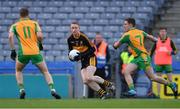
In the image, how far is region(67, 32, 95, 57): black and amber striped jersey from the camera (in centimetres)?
1623

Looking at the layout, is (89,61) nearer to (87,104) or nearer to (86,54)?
(86,54)

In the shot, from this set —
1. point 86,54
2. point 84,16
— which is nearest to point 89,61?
point 86,54

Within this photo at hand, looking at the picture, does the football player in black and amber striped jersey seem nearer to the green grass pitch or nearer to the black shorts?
the black shorts

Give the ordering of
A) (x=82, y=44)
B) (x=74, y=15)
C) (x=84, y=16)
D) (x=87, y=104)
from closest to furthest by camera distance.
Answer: (x=87, y=104)
(x=82, y=44)
(x=84, y=16)
(x=74, y=15)

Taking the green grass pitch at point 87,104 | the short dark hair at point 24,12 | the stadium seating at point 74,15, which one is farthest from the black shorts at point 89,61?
the stadium seating at point 74,15

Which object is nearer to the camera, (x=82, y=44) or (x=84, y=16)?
(x=82, y=44)

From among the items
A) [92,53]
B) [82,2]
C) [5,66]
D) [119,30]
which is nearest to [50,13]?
[82,2]

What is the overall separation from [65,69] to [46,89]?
2.67 feet

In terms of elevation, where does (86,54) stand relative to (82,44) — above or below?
below

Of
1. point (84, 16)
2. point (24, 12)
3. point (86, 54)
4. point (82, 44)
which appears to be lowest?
point (86, 54)

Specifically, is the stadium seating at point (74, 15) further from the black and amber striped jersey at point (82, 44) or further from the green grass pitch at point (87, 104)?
the green grass pitch at point (87, 104)

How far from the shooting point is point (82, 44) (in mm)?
16297

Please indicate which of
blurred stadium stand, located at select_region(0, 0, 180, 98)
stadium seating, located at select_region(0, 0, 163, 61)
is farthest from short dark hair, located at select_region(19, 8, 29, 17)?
stadium seating, located at select_region(0, 0, 163, 61)

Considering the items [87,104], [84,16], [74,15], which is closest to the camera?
[87,104]
